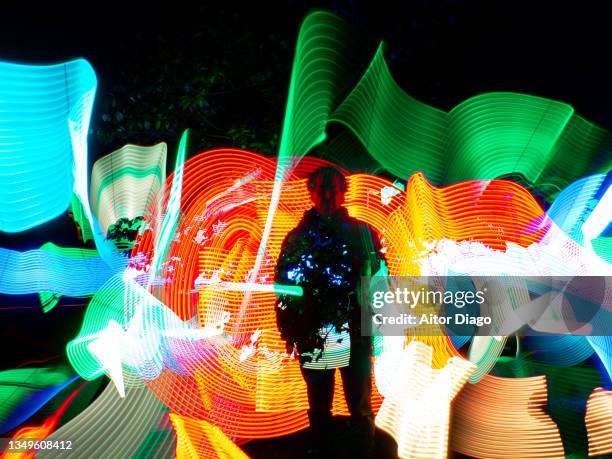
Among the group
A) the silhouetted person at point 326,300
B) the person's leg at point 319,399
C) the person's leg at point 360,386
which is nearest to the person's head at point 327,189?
the silhouetted person at point 326,300

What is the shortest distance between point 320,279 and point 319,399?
0.91 meters

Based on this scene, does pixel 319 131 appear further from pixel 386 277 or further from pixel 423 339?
pixel 423 339

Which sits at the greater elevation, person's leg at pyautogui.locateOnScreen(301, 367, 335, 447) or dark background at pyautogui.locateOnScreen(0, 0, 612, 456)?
dark background at pyautogui.locateOnScreen(0, 0, 612, 456)

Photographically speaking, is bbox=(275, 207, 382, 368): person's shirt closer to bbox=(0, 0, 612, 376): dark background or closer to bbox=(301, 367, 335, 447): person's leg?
bbox=(301, 367, 335, 447): person's leg

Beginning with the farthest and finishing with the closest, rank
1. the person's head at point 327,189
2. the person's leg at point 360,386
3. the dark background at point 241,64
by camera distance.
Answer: the dark background at point 241,64 → the person's head at point 327,189 → the person's leg at point 360,386

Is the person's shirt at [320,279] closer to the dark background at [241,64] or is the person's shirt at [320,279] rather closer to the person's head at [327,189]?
the person's head at [327,189]

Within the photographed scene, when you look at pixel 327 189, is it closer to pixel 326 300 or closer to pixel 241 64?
pixel 326 300

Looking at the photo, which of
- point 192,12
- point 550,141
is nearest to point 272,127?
point 192,12

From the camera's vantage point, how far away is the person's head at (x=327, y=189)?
15.1 feet

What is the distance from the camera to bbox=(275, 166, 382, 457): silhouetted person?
4457 millimetres

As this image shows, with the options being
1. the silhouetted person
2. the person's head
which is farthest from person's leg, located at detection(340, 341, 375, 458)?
the person's head

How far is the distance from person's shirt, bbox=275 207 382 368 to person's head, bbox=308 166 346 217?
68 mm

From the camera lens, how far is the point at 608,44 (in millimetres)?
7141

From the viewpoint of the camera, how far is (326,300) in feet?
14.9
